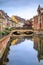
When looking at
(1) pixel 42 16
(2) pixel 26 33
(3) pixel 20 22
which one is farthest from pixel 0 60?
(3) pixel 20 22

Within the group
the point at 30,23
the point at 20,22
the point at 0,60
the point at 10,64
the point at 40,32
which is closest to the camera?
the point at 0,60

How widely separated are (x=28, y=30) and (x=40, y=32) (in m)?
3.52

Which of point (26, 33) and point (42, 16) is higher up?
point (42, 16)

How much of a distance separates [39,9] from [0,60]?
24326mm

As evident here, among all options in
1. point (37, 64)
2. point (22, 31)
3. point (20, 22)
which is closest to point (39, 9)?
point (22, 31)

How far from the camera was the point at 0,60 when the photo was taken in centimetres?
618

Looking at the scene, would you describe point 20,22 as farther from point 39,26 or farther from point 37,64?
point 37,64

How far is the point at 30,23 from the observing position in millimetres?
35625

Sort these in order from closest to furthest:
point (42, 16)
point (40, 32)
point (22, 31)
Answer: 1. point (40, 32)
2. point (42, 16)
3. point (22, 31)

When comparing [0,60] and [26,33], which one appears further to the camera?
[26,33]

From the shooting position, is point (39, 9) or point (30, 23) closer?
point (39, 9)

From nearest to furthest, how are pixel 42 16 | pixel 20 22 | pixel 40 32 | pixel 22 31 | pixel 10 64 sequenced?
pixel 10 64 → pixel 40 32 → pixel 42 16 → pixel 22 31 → pixel 20 22

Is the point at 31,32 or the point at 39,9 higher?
the point at 39,9

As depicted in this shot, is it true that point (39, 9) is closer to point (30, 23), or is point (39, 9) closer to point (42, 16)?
point (42, 16)
